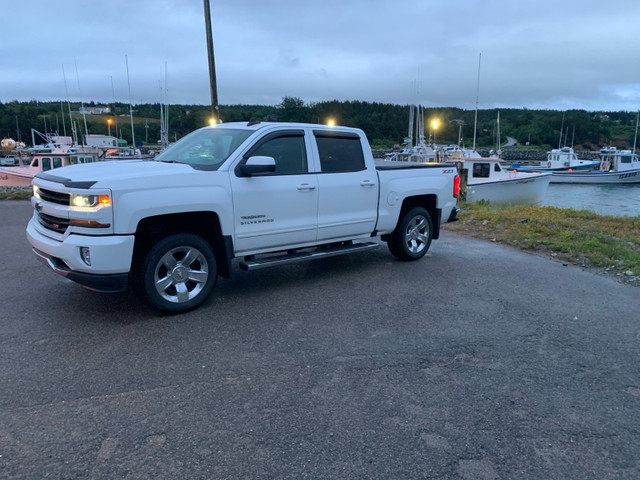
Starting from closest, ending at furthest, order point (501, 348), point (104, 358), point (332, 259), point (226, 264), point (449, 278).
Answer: point (104, 358), point (501, 348), point (226, 264), point (449, 278), point (332, 259)

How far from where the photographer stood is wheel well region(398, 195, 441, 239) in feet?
25.5

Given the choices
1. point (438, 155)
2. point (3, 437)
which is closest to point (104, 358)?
point (3, 437)

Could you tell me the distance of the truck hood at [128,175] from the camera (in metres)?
4.70

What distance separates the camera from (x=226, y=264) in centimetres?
554

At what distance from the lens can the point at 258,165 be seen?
17.6 feet

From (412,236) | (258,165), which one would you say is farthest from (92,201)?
(412,236)

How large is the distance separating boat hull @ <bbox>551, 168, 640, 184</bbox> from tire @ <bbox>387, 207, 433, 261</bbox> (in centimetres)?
4932

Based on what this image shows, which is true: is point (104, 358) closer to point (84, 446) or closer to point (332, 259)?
point (84, 446)

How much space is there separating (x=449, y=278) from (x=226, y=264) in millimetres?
3188

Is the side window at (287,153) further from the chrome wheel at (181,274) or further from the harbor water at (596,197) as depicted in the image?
the harbor water at (596,197)

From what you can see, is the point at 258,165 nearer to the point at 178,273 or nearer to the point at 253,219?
the point at 253,219

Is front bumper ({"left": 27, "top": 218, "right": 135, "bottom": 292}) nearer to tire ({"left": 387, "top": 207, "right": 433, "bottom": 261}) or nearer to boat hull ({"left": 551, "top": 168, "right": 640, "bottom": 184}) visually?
tire ({"left": 387, "top": 207, "right": 433, "bottom": 261})

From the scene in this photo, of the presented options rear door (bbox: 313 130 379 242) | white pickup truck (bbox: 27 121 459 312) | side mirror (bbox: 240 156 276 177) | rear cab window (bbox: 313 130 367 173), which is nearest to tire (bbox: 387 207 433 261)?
white pickup truck (bbox: 27 121 459 312)

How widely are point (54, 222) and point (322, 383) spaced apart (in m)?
3.24
